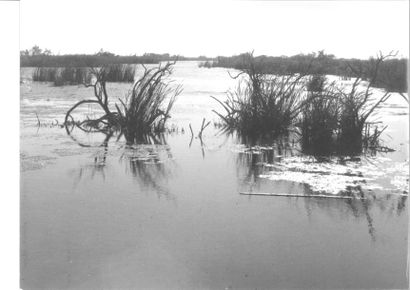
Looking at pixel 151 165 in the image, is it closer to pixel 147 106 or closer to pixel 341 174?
pixel 147 106

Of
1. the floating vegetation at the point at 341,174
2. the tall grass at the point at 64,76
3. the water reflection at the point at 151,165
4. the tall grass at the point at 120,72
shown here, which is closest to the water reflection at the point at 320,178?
the floating vegetation at the point at 341,174

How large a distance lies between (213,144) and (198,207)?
0.37m

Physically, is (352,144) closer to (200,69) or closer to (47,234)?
(200,69)

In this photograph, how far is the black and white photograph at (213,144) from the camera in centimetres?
200

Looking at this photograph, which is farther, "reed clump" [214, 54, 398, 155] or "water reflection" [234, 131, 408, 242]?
"reed clump" [214, 54, 398, 155]

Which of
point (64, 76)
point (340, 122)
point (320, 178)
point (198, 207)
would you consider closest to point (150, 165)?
point (198, 207)

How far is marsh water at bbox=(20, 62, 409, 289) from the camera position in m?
1.97

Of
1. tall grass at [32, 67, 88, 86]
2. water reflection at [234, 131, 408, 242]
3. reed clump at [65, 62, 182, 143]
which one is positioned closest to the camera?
water reflection at [234, 131, 408, 242]

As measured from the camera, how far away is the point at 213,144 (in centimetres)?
239

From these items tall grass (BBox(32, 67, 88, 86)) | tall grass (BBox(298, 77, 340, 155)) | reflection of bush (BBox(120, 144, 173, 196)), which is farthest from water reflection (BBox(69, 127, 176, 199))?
tall grass (BBox(298, 77, 340, 155))

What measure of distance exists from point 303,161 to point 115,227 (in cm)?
88

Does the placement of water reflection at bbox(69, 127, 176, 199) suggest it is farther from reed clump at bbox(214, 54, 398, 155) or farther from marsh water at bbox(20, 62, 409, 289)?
reed clump at bbox(214, 54, 398, 155)

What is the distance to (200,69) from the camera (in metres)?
2.25
